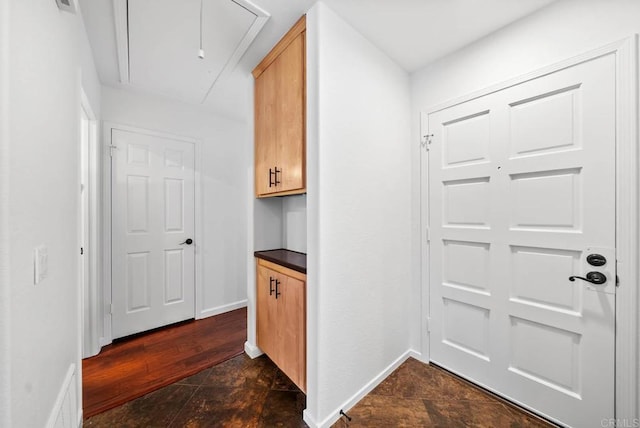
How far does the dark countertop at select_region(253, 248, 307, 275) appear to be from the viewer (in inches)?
65.3

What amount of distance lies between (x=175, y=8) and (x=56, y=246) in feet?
4.93

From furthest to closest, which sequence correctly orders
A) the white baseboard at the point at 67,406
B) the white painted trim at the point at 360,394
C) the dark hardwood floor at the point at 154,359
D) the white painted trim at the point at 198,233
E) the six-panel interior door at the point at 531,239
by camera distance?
the white painted trim at the point at 198,233, the dark hardwood floor at the point at 154,359, the white painted trim at the point at 360,394, the six-panel interior door at the point at 531,239, the white baseboard at the point at 67,406

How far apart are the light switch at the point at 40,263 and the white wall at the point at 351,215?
1132 mm

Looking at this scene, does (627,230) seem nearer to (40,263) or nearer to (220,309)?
(40,263)

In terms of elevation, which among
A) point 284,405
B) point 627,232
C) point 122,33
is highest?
point 122,33

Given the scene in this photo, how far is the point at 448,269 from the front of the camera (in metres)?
1.94

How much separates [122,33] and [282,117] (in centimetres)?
123

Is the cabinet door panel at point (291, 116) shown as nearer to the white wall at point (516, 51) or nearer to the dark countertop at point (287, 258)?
the dark countertop at point (287, 258)

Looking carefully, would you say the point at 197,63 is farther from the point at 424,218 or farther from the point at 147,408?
the point at 147,408

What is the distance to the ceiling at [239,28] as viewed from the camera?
1.49 m

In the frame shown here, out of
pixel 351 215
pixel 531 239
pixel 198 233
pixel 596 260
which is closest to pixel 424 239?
pixel 531 239

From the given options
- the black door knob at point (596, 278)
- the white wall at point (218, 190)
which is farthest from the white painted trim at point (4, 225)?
the black door knob at point (596, 278)

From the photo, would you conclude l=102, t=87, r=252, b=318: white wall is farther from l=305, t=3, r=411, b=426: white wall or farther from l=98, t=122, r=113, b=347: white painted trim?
l=305, t=3, r=411, b=426: white wall

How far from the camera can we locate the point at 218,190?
10.1 ft
